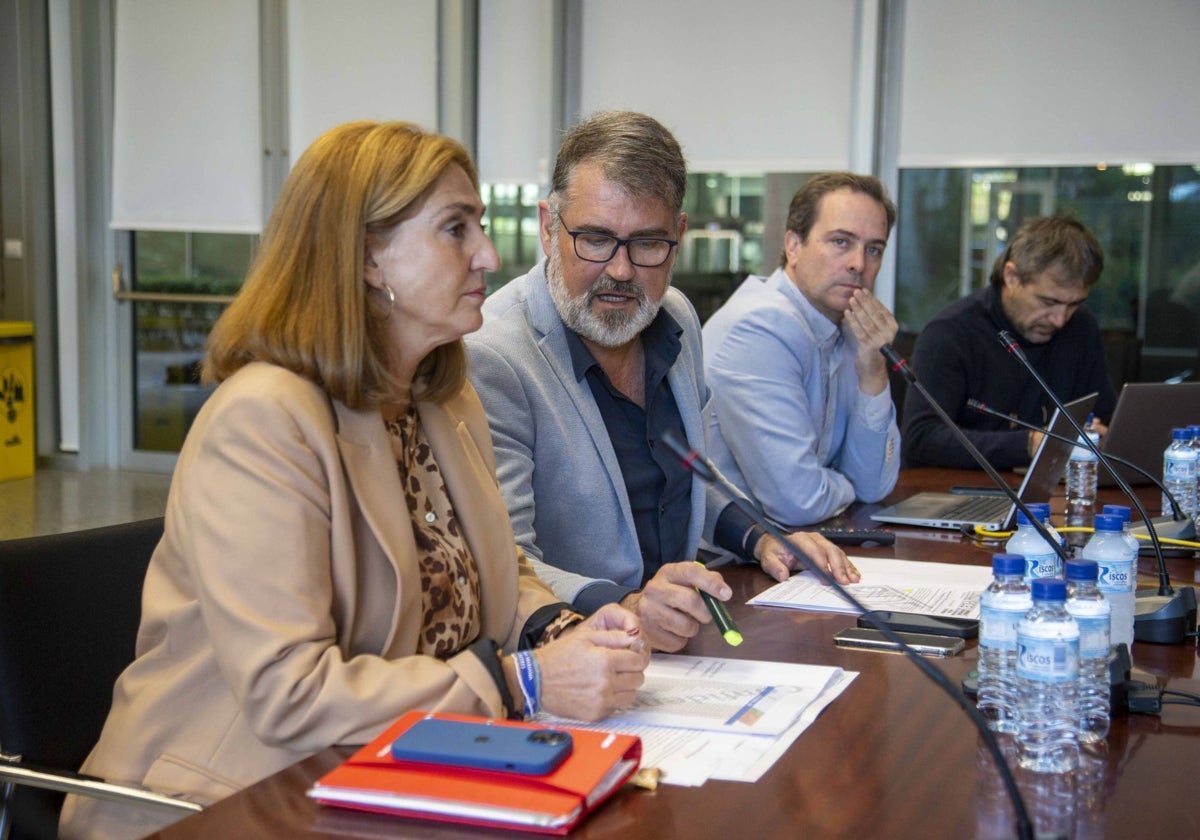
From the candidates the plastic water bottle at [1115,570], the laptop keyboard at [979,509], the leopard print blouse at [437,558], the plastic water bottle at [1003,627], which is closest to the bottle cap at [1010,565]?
the plastic water bottle at [1003,627]

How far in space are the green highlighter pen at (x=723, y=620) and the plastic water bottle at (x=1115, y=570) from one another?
47cm

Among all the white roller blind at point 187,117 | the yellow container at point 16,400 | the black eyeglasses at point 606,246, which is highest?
the white roller blind at point 187,117

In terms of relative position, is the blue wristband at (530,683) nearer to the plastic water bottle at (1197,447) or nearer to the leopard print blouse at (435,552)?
the leopard print blouse at (435,552)

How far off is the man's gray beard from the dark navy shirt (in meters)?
0.04

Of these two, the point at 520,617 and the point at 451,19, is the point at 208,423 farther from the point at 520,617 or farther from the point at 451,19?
the point at 451,19

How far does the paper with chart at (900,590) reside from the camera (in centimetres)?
187

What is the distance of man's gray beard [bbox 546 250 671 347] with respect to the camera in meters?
2.20

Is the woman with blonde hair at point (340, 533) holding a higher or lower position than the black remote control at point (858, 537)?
higher

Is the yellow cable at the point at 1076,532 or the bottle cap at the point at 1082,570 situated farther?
the yellow cable at the point at 1076,532

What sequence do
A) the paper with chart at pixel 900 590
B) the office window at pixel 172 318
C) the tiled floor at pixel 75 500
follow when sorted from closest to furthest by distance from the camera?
1. the paper with chart at pixel 900 590
2. the tiled floor at pixel 75 500
3. the office window at pixel 172 318

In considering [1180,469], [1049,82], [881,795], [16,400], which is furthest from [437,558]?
[16,400]

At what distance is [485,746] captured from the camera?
109 cm

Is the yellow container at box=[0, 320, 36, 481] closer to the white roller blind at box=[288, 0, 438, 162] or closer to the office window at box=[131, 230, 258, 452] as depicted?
the office window at box=[131, 230, 258, 452]

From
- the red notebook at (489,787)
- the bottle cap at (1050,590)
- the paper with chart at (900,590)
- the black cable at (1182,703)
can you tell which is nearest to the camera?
the red notebook at (489,787)
